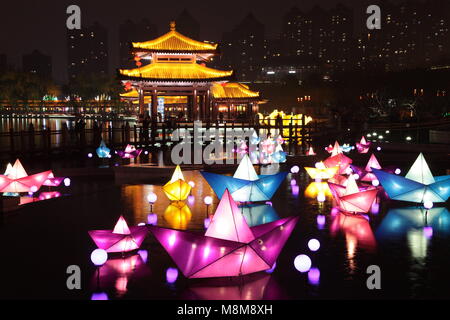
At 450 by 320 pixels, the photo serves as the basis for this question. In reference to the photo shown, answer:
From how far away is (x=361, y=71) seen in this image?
8488 centimetres

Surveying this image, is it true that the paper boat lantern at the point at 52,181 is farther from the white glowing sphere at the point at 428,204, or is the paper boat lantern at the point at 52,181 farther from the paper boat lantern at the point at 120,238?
the white glowing sphere at the point at 428,204

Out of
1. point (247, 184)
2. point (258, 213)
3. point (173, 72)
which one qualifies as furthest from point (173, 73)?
point (258, 213)

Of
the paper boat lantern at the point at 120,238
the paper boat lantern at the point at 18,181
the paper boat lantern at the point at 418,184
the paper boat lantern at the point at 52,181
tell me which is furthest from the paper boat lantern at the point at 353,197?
the paper boat lantern at the point at 52,181

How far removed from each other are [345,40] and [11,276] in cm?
19374

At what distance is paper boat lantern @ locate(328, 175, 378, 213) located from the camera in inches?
400

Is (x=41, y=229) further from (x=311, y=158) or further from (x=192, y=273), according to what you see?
(x=311, y=158)

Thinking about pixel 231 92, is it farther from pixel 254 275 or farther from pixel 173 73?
pixel 254 275

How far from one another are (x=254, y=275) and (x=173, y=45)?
32233 mm

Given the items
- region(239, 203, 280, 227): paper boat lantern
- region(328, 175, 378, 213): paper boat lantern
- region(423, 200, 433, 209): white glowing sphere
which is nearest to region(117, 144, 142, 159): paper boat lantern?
region(239, 203, 280, 227): paper boat lantern

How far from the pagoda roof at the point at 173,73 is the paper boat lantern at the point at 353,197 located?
1045 inches

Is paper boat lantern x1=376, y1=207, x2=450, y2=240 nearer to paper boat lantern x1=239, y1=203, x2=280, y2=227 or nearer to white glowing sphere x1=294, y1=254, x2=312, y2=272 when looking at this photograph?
paper boat lantern x1=239, y1=203, x2=280, y2=227

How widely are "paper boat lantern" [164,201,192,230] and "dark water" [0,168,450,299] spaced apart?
19mm

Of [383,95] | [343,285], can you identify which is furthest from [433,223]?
[383,95]

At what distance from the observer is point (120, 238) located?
25.2 ft
